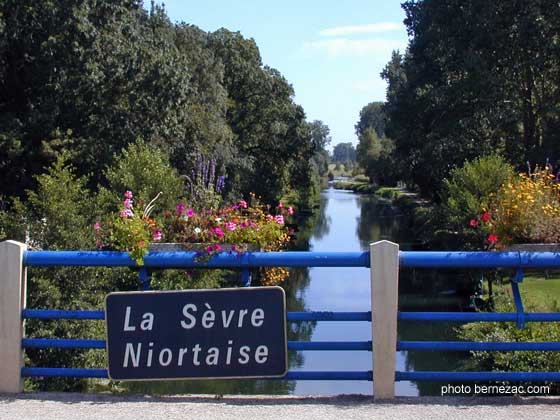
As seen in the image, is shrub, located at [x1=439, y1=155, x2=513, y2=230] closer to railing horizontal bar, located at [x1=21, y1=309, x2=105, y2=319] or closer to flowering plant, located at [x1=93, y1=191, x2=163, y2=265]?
flowering plant, located at [x1=93, y1=191, x2=163, y2=265]

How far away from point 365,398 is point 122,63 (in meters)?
24.2

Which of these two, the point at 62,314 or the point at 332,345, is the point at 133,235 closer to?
→ the point at 62,314

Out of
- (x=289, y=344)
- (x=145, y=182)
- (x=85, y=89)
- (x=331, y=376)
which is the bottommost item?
(x=331, y=376)

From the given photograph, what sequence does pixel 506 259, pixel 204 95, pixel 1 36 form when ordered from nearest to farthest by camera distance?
pixel 506 259 < pixel 1 36 < pixel 204 95

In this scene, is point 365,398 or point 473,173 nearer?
point 365,398

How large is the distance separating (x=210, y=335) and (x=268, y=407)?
64 cm

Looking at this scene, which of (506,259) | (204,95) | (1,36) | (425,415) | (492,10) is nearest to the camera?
(425,415)

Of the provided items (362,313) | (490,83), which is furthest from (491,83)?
(362,313)

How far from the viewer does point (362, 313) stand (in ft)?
16.6

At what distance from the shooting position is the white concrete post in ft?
17.1

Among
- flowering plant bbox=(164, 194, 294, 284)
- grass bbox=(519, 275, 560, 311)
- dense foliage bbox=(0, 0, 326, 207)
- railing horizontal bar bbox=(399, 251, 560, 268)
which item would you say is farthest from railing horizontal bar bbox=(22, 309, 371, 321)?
dense foliage bbox=(0, 0, 326, 207)

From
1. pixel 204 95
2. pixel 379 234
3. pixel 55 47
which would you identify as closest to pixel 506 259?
pixel 55 47

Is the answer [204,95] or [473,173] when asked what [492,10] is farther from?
[204,95]

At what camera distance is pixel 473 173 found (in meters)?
25.2
